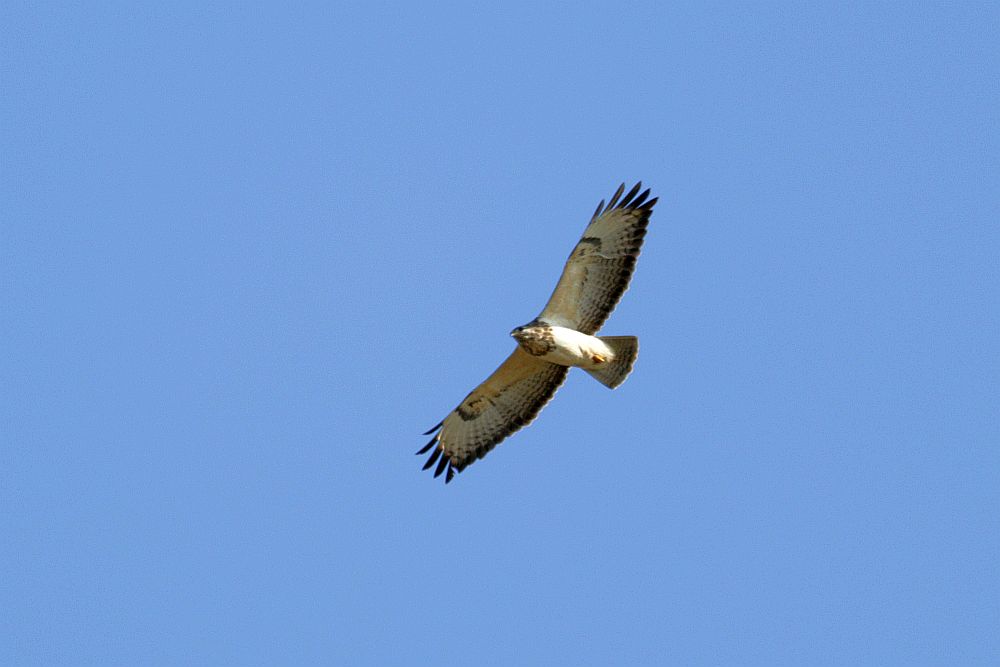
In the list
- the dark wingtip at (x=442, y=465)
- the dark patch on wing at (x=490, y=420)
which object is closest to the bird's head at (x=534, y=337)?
the dark patch on wing at (x=490, y=420)

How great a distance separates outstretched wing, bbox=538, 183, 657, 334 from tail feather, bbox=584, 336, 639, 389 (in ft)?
0.84

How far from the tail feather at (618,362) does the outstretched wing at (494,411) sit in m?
0.74

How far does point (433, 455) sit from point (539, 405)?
4.68 feet

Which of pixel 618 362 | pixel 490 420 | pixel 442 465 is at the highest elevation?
pixel 618 362

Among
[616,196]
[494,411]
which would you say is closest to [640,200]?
[616,196]

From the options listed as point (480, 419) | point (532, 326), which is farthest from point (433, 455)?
point (532, 326)

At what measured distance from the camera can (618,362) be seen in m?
16.3

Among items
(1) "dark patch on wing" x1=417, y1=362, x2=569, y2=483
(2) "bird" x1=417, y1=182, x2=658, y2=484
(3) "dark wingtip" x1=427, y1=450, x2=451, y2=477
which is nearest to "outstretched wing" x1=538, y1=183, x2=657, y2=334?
(2) "bird" x1=417, y1=182, x2=658, y2=484

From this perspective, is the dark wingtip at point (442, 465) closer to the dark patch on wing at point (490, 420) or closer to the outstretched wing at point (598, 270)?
the dark patch on wing at point (490, 420)

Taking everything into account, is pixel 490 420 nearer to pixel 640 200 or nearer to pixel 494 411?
pixel 494 411

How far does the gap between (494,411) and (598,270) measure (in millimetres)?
2122

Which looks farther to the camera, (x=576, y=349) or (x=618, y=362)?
(x=618, y=362)

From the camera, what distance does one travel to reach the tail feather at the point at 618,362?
16.2m

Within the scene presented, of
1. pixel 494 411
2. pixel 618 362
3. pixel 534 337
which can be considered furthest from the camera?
pixel 494 411
